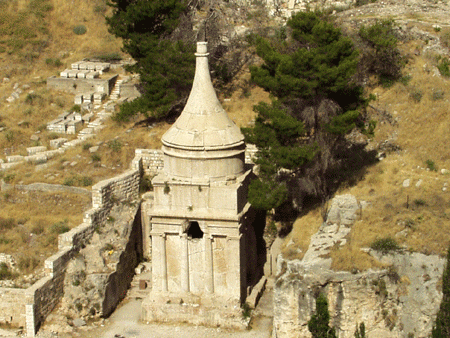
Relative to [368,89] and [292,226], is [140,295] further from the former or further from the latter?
[368,89]

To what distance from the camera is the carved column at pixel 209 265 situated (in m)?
20.8

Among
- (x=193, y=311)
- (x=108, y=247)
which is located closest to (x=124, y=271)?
(x=108, y=247)

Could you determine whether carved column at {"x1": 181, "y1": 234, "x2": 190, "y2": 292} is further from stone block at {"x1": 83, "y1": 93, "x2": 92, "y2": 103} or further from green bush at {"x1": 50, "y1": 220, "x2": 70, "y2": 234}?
stone block at {"x1": 83, "y1": 93, "x2": 92, "y2": 103}

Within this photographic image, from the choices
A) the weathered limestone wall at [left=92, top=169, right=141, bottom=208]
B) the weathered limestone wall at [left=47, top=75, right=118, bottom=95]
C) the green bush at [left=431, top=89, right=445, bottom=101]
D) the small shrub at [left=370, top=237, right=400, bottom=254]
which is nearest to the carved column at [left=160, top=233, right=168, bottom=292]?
the weathered limestone wall at [left=92, top=169, right=141, bottom=208]

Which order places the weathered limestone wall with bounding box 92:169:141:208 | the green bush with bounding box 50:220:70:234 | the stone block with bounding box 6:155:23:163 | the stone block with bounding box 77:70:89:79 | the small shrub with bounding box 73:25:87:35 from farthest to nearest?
the small shrub with bounding box 73:25:87:35 → the stone block with bounding box 77:70:89:79 → the stone block with bounding box 6:155:23:163 → the weathered limestone wall with bounding box 92:169:141:208 → the green bush with bounding box 50:220:70:234

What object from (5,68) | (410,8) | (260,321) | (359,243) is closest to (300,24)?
(359,243)

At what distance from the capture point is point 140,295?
22.8 metres

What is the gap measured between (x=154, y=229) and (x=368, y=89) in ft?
35.7

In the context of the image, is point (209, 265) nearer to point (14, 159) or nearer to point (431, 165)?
point (431, 165)

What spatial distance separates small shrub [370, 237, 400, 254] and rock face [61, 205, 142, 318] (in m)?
7.55

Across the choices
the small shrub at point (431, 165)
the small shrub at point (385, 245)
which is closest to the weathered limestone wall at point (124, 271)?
the small shrub at point (385, 245)

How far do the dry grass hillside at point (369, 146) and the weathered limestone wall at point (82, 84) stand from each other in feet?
1.70

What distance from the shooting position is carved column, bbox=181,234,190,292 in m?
21.0

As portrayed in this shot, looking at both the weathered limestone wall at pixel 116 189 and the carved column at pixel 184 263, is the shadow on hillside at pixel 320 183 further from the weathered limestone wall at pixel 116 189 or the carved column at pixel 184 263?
the weathered limestone wall at pixel 116 189
